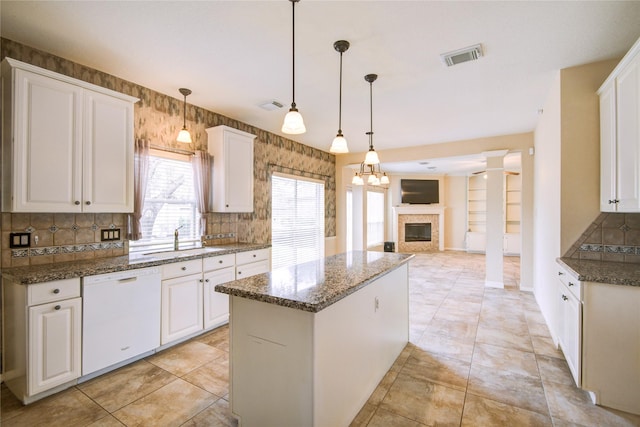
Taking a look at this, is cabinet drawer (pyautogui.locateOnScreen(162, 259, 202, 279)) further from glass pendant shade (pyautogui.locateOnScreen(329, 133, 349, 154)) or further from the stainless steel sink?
glass pendant shade (pyautogui.locateOnScreen(329, 133, 349, 154))

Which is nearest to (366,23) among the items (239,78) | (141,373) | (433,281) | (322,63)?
(322,63)

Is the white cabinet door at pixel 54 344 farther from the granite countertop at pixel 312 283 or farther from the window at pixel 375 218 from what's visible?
the window at pixel 375 218

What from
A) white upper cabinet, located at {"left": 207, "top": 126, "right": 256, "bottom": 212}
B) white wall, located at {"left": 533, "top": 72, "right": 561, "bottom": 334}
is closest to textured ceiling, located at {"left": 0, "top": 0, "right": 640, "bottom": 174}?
white wall, located at {"left": 533, "top": 72, "right": 561, "bottom": 334}

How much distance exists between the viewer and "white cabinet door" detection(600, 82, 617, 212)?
7.63 ft

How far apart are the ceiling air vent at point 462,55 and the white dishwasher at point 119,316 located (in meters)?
3.25

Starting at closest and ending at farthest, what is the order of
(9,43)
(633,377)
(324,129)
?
(633,377)
(9,43)
(324,129)

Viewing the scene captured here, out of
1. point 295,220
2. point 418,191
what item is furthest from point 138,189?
point 418,191

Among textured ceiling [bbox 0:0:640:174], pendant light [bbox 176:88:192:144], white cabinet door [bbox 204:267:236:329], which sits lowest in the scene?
white cabinet door [bbox 204:267:236:329]

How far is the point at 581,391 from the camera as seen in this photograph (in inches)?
88.0

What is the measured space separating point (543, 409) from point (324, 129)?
421cm

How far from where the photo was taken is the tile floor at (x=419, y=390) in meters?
1.95

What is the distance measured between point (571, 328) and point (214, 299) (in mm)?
3341

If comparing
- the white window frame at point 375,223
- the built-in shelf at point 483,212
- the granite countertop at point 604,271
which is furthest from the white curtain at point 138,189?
the built-in shelf at point 483,212

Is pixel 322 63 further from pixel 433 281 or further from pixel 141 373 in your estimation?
pixel 433 281
